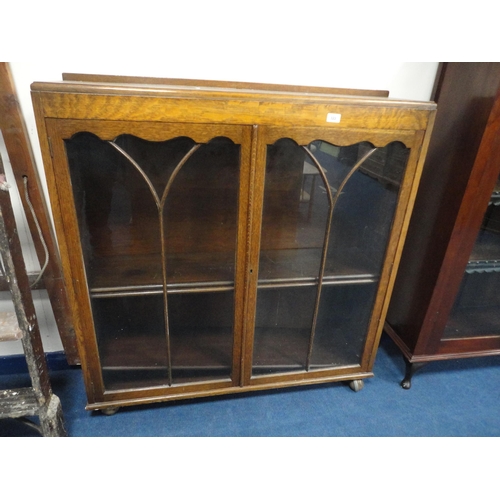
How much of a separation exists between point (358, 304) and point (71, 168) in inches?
33.2

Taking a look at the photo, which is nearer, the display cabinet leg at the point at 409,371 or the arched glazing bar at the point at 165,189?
the arched glazing bar at the point at 165,189

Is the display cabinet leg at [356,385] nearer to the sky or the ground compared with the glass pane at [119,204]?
nearer to the ground

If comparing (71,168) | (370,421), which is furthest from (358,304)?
(71,168)

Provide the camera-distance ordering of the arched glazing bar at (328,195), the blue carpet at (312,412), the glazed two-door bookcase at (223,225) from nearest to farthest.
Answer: the glazed two-door bookcase at (223,225), the arched glazing bar at (328,195), the blue carpet at (312,412)

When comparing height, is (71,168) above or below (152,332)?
above

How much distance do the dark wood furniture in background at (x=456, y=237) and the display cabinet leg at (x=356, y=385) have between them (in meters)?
0.16

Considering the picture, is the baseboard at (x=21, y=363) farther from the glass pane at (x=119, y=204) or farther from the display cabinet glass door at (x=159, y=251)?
the glass pane at (x=119, y=204)

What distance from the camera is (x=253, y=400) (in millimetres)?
1114

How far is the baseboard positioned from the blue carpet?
2 cm

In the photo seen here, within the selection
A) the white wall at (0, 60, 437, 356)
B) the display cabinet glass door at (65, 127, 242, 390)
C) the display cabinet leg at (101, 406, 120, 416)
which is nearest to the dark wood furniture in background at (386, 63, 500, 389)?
the white wall at (0, 60, 437, 356)

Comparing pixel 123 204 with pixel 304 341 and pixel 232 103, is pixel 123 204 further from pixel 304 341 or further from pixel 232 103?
pixel 304 341

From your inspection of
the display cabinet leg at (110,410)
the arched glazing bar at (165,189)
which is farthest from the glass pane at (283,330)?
the display cabinet leg at (110,410)

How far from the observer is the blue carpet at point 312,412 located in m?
1.01

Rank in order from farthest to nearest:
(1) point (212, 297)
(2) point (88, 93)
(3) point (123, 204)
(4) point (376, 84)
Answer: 1. (4) point (376, 84)
2. (1) point (212, 297)
3. (3) point (123, 204)
4. (2) point (88, 93)
